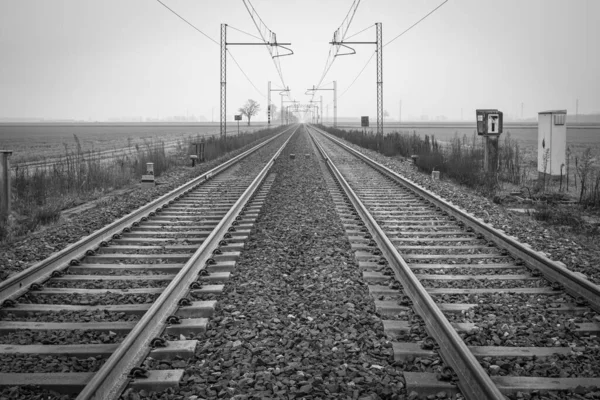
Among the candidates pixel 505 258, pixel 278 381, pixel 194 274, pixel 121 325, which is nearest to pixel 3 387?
pixel 121 325

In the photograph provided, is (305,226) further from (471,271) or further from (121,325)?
(121,325)

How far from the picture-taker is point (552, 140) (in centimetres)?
1385

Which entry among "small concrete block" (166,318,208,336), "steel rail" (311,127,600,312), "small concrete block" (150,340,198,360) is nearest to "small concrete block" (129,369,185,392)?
"small concrete block" (150,340,198,360)

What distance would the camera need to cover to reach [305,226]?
836cm

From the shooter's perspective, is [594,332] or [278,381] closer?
[278,381]

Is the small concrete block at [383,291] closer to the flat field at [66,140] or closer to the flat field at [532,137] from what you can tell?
the flat field at [66,140]

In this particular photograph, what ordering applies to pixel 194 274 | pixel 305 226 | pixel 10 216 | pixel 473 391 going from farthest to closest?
pixel 10 216 < pixel 305 226 < pixel 194 274 < pixel 473 391

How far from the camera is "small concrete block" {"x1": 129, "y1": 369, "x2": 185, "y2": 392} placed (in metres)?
3.35

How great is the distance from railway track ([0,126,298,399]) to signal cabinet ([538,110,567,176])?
938 centimetres

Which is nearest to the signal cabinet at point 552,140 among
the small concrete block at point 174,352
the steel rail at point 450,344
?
the steel rail at point 450,344

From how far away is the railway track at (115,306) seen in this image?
11.4 ft

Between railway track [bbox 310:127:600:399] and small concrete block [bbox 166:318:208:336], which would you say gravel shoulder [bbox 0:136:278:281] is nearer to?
small concrete block [bbox 166:318:208:336]

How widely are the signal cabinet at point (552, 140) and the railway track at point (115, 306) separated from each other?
30.8ft

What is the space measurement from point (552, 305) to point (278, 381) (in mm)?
2759
